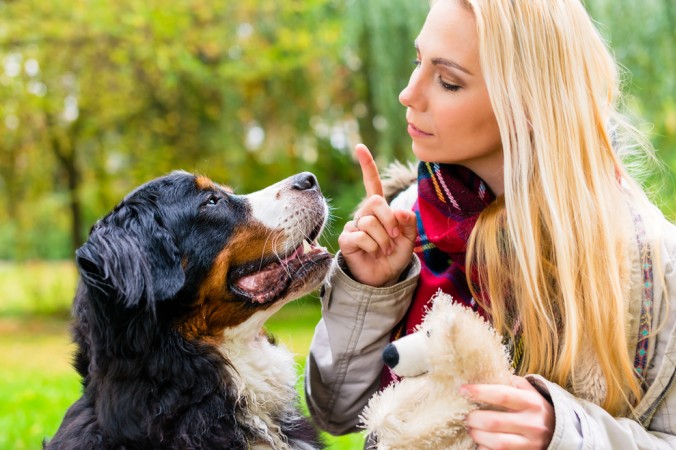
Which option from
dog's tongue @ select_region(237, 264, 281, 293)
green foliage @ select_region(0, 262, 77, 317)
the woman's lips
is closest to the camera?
the woman's lips

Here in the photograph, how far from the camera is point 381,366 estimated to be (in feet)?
7.70

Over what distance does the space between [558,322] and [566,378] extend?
17cm

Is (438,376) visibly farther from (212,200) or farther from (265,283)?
(212,200)

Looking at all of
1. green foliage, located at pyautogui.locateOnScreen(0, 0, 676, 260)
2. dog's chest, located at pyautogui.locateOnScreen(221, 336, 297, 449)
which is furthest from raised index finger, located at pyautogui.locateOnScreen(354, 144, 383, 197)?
green foliage, located at pyautogui.locateOnScreen(0, 0, 676, 260)

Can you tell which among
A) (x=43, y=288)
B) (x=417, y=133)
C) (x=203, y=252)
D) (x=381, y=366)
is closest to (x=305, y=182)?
(x=203, y=252)

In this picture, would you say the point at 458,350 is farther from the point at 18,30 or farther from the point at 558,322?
the point at 18,30

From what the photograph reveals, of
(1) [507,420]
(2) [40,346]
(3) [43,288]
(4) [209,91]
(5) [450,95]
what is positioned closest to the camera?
(1) [507,420]

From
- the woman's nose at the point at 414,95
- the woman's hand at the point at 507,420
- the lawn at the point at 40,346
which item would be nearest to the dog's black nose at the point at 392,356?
the woman's hand at the point at 507,420

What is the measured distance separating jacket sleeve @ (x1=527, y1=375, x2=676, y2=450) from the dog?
2.81 ft

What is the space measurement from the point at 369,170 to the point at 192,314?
72cm

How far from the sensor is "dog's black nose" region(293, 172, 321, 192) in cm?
252

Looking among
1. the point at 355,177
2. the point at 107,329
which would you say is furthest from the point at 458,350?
the point at 355,177

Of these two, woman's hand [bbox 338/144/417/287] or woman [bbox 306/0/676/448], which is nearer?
woman [bbox 306/0/676/448]

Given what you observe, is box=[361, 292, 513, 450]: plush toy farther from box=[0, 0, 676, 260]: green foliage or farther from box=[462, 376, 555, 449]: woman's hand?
box=[0, 0, 676, 260]: green foliage
